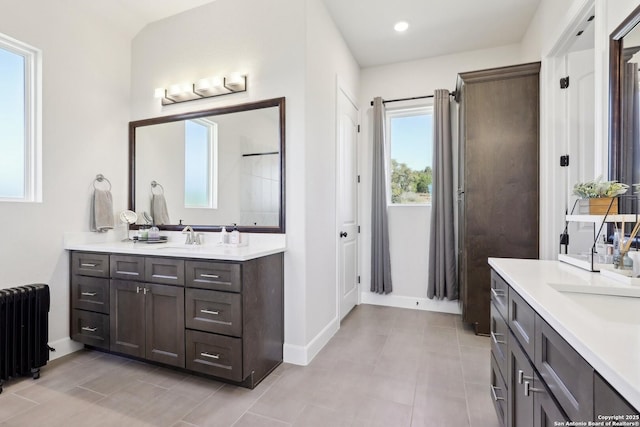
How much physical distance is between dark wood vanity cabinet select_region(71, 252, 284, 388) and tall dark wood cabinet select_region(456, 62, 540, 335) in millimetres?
1795

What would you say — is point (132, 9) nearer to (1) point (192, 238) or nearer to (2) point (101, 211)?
(2) point (101, 211)

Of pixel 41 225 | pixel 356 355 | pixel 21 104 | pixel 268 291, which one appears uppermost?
pixel 21 104

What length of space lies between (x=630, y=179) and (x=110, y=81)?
12.7ft

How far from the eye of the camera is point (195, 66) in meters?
2.83

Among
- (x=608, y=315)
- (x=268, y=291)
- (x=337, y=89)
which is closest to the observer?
(x=608, y=315)

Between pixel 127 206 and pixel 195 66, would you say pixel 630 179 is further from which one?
pixel 127 206

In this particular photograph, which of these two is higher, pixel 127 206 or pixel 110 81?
pixel 110 81

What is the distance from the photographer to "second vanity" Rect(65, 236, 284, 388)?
1994mm

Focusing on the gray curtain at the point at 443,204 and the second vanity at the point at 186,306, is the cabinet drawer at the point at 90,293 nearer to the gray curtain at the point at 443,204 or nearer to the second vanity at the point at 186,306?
the second vanity at the point at 186,306

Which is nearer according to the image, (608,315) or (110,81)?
(608,315)

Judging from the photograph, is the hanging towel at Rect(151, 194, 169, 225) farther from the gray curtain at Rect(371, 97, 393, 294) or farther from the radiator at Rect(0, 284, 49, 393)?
the gray curtain at Rect(371, 97, 393, 294)

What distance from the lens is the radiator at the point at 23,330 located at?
6.67ft

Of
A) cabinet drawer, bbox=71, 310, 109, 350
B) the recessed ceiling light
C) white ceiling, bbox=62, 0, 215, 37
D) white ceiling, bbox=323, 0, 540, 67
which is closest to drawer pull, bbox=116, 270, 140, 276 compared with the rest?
cabinet drawer, bbox=71, 310, 109, 350

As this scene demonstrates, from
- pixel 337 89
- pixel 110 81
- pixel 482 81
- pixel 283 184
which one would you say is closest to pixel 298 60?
pixel 337 89
